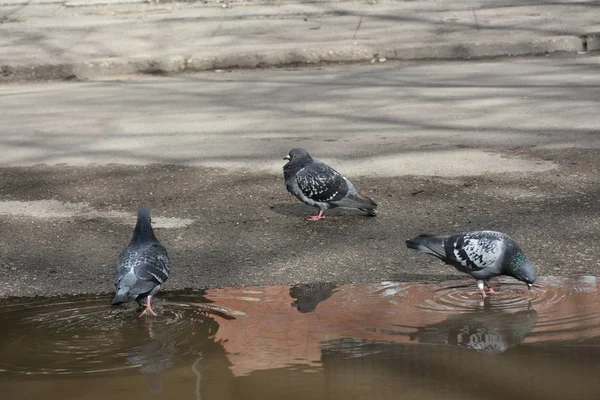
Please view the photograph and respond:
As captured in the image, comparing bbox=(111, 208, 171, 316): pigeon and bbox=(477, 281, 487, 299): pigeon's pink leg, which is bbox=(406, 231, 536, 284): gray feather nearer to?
bbox=(477, 281, 487, 299): pigeon's pink leg

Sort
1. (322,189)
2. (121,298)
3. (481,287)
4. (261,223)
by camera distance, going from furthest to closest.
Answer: (261,223) → (322,189) → (481,287) → (121,298)

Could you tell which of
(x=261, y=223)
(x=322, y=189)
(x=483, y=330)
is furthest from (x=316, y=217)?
(x=483, y=330)

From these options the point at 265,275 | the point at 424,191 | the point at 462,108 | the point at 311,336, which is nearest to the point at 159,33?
the point at 462,108

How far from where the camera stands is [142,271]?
5.75 meters

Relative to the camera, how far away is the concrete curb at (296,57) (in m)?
14.7

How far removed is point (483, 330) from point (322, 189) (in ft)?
7.33

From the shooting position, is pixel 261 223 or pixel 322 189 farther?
pixel 261 223

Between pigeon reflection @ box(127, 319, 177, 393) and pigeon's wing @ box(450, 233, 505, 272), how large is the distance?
5.55 feet

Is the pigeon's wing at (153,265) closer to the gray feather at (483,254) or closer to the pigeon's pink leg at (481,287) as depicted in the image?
the gray feather at (483,254)

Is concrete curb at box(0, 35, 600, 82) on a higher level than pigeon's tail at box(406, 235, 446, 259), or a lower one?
higher

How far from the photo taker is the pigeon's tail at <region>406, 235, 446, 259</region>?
6.19 m

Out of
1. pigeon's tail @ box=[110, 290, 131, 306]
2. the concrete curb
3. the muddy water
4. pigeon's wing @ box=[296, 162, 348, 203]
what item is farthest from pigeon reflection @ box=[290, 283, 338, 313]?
the concrete curb

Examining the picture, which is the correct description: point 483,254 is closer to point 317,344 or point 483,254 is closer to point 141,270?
point 317,344

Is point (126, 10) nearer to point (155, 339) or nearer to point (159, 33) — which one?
point (159, 33)
